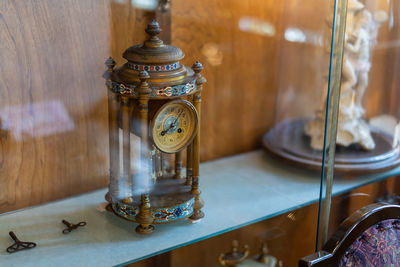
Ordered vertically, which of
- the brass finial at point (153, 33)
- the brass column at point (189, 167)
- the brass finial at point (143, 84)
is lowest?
the brass column at point (189, 167)

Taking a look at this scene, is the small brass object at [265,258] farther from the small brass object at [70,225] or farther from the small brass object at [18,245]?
the small brass object at [18,245]

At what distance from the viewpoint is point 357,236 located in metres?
1.14

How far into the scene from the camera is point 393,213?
1.19 metres

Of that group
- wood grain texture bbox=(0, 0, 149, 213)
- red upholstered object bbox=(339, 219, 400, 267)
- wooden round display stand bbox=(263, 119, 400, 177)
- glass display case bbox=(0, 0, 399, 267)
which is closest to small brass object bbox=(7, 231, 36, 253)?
glass display case bbox=(0, 0, 399, 267)

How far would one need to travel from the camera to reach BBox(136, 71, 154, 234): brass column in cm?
106

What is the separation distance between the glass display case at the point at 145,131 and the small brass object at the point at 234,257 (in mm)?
118

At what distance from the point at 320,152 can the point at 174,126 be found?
2.02ft

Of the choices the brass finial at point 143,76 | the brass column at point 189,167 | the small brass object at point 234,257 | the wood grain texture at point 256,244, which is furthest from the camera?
the small brass object at point 234,257

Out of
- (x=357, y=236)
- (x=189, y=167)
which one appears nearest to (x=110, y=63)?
(x=189, y=167)

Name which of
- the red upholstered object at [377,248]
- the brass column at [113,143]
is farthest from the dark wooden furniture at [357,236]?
the brass column at [113,143]

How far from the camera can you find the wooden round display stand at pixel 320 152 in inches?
58.6

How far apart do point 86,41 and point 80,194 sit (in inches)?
15.8

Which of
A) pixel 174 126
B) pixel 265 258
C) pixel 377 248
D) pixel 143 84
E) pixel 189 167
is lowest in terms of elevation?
pixel 265 258

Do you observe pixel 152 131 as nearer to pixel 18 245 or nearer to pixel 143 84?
pixel 143 84
